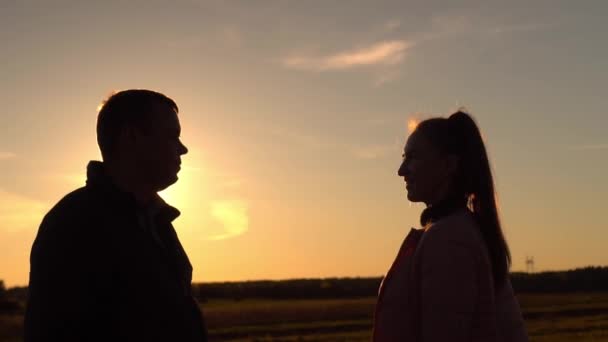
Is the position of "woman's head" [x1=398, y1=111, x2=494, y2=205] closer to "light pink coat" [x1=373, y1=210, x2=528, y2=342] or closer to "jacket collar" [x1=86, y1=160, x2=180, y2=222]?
"light pink coat" [x1=373, y1=210, x2=528, y2=342]

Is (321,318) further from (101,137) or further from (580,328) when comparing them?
(101,137)

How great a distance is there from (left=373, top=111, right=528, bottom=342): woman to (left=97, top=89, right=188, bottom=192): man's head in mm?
1042

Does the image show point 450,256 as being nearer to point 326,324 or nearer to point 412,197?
point 412,197

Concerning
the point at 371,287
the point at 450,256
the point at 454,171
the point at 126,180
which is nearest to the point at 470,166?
the point at 454,171

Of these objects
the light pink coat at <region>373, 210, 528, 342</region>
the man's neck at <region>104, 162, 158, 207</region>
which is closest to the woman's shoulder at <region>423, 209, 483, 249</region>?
the light pink coat at <region>373, 210, 528, 342</region>

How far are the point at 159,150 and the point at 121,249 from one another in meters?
0.49

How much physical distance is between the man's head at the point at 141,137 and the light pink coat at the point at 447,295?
108 cm

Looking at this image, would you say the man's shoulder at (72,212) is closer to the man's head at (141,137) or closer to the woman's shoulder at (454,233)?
the man's head at (141,137)

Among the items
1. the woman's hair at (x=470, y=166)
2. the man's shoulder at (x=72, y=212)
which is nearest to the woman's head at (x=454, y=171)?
the woman's hair at (x=470, y=166)

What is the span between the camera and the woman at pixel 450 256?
3420 mm

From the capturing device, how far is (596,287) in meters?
67.9

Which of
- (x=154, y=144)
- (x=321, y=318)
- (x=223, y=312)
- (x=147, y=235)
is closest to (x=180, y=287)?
(x=147, y=235)

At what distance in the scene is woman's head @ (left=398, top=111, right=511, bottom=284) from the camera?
3734mm

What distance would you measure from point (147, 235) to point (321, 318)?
3425 cm
